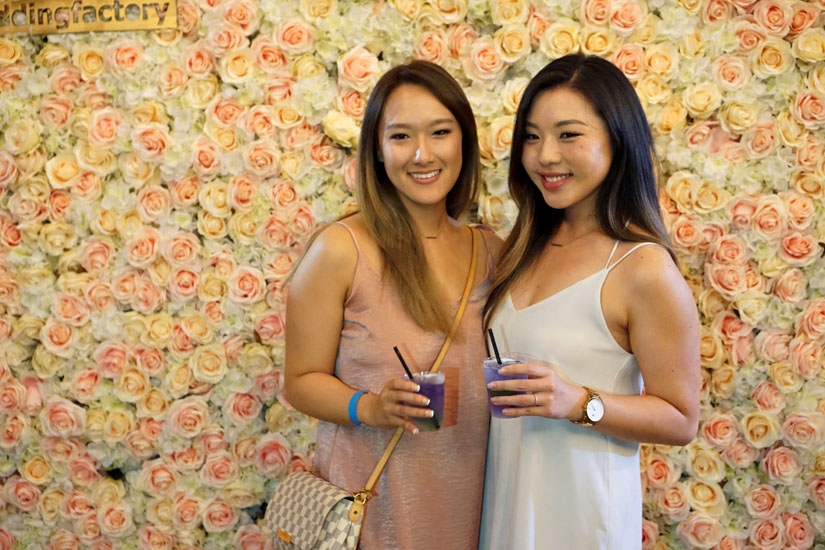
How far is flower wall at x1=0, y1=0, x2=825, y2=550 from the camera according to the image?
2.22m

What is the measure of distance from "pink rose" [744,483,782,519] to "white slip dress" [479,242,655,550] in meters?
0.75

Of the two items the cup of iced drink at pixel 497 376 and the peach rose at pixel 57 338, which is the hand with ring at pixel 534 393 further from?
the peach rose at pixel 57 338

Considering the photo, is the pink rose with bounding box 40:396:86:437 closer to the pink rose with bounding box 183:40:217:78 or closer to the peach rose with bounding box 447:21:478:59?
the pink rose with bounding box 183:40:217:78

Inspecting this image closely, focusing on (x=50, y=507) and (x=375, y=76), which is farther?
(x=50, y=507)

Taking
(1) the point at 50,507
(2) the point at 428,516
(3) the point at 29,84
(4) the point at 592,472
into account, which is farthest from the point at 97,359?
(4) the point at 592,472

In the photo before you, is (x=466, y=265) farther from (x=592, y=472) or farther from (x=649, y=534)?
(x=649, y=534)

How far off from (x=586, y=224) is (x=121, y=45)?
1.58 metres

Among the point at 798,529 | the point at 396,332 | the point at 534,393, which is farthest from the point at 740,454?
the point at 396,332

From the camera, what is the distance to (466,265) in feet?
6.52

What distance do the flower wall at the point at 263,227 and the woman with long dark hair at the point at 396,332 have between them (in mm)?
448

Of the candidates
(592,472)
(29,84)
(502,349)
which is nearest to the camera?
(592,472)

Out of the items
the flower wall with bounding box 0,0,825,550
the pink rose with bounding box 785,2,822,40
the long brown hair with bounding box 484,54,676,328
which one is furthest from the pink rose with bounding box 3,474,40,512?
the pink rose with bounding box 785,2,822,40

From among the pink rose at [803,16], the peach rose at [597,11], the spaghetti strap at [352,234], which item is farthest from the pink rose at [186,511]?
the pink rose at [803,16]

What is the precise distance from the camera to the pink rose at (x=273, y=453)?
241 centimetres
